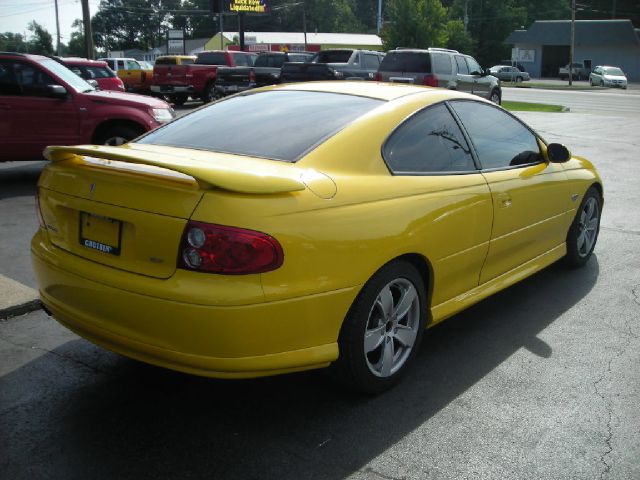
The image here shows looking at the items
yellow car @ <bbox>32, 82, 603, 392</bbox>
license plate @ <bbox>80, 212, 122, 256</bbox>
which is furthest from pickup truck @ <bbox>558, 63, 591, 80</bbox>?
license plate @ <bbox>80, 212, 122, 256</bbox>

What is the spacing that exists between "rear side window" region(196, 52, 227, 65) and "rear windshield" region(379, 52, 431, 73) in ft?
29.3

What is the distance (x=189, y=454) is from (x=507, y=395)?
66.3 inches

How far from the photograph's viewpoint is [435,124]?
4.20 meters

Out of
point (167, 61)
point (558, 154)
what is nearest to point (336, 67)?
point (167, 61)

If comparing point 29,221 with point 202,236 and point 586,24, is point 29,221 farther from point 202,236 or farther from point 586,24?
point 586,24

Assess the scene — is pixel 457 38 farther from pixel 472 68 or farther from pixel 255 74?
pixel 472 68

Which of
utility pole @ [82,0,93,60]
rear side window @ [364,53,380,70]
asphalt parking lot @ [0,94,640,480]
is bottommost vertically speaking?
asphalt parking lot @ [0,94,640,480]

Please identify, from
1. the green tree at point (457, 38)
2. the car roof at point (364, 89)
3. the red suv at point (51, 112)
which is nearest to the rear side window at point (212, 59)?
the red suv at point (51, 112)

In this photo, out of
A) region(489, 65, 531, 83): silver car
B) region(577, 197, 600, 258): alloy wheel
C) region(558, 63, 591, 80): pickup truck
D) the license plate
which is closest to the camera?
the license plate

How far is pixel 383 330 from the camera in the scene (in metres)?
3.62

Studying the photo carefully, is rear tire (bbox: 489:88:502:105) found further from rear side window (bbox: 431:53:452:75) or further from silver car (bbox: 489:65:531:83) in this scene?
silver car (bbox: 489:65:531:83)

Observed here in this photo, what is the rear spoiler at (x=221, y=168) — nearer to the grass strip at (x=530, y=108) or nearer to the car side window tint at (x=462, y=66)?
the car side window tint at (x=462, y=66)

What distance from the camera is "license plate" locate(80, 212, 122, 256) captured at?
3195 mm

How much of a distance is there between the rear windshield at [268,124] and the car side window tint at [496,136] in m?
0.79
